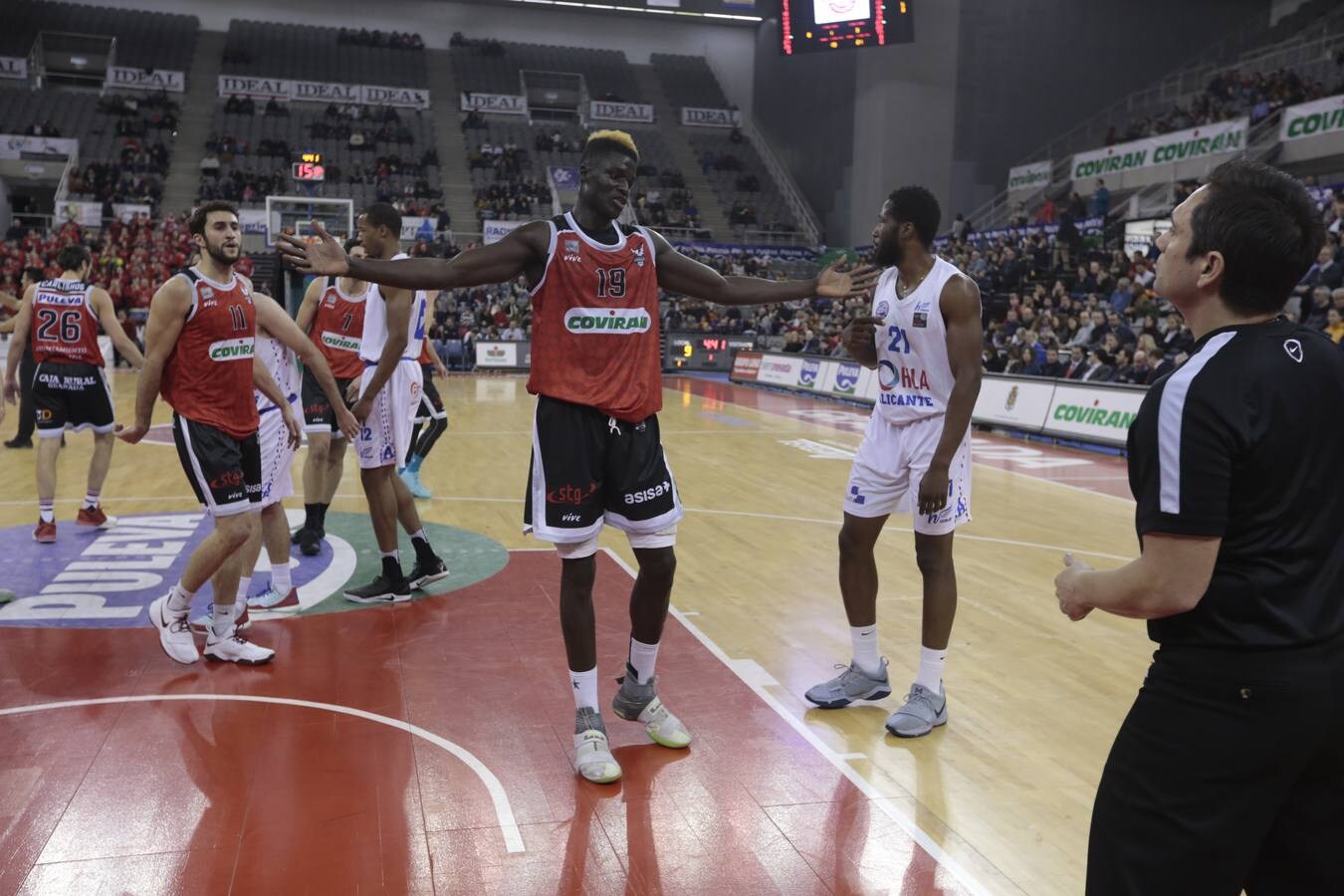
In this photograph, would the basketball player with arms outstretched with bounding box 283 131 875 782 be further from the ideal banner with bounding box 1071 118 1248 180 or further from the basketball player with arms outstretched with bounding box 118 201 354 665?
the ideal banner with bounding box 1071 118 1248 180

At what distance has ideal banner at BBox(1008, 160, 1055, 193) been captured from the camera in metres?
27.1

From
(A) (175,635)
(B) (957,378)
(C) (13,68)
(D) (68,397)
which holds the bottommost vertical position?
(A) (175,635)

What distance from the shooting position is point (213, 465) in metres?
4.72

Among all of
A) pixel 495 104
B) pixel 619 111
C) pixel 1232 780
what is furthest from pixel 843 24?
pixel 1232 780

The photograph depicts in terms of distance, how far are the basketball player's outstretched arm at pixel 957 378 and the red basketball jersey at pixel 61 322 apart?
635 centimetres

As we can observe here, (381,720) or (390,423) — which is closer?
(381,720)

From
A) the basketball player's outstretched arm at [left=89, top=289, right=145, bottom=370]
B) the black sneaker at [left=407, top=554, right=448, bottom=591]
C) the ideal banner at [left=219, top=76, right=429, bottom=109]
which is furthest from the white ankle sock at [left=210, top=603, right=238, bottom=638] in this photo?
the ideal banner at [left=219, top=76, right=429, bottom=109]

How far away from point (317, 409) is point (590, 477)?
3962mm

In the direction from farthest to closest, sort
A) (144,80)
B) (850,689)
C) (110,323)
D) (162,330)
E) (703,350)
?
(144,80) → (703,350) → (110,323) → (162,330) → (850,689)

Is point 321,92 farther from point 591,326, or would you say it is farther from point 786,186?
point 591,326

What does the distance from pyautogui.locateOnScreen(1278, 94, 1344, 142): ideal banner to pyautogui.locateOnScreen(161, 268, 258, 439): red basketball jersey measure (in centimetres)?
2020

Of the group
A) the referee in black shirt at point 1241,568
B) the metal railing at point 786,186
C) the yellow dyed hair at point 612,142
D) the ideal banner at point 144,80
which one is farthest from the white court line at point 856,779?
the ideal banner at point 144,80

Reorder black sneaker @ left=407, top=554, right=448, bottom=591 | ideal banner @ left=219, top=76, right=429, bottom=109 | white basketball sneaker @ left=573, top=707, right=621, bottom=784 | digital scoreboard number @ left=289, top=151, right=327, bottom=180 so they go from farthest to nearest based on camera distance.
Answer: ideal banner @ left=219, top=76, right=429, bottom=109
digital scoreboard number @ left=289, top=151, right=327, bottom=180
black sneaker @ left=407, top=554, right=448, bottom=591
white basketball sneaker @ left=573, top=707, right=621, bottom=784

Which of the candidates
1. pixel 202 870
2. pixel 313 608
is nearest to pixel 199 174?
pixel 313 608
